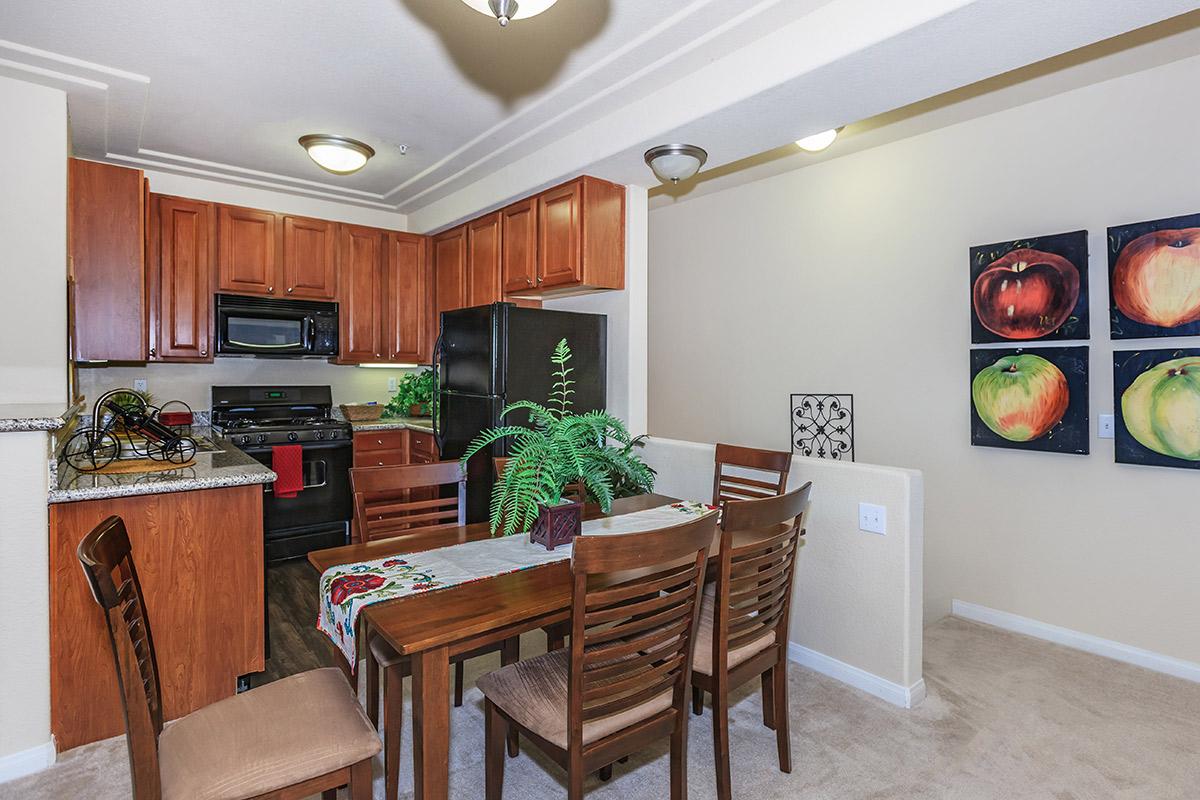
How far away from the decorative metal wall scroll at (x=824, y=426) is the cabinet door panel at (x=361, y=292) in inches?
124

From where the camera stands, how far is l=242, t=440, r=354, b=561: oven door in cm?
407

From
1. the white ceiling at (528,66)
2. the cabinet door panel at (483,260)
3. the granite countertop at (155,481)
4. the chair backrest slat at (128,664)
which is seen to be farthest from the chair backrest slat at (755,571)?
the cabinet door panel at (483,260)

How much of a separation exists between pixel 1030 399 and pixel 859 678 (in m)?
1.68

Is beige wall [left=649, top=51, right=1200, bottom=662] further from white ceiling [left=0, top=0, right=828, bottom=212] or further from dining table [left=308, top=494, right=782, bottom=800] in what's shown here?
dining table [left=308, top=494, right=782, bottom=800]

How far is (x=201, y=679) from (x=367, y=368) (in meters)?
3.12

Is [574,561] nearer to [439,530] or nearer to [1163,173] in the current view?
[439,530]

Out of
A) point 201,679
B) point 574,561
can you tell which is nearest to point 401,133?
point 201,679

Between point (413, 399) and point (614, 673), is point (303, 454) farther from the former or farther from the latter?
point (614, 673)

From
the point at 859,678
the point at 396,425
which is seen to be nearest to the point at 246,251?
the point at 396,425

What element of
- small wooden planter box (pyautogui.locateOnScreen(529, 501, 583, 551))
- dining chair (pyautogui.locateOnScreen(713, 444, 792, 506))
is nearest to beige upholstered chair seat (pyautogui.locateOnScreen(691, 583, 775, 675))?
small wooden planter box (pyautogui.locateOnScreen(529, 501, 583, 551))

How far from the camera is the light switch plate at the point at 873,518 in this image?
2.47 m

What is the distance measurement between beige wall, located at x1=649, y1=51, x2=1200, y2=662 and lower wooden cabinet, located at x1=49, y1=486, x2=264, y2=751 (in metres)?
3.29

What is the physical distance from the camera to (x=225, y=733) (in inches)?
54.4

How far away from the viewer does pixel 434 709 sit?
138cm
